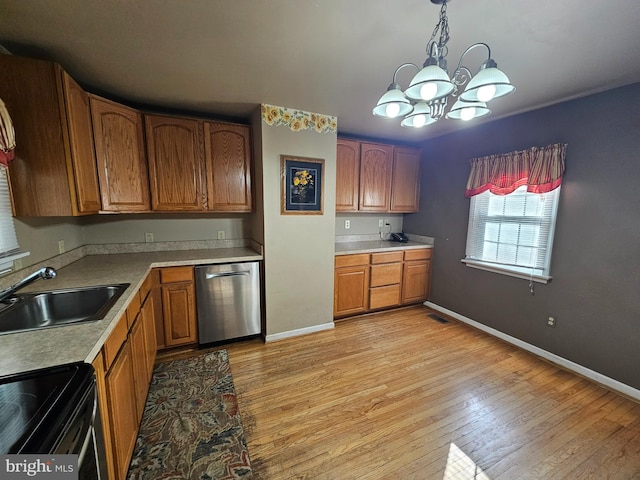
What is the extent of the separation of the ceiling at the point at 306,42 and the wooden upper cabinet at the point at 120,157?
22 centimetres

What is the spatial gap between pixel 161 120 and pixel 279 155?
1.16m

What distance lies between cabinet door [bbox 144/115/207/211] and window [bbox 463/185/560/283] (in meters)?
3.22

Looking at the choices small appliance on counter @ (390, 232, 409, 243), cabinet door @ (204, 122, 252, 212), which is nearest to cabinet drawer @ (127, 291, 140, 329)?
cabinet door @ (204, 122, 252, 212)

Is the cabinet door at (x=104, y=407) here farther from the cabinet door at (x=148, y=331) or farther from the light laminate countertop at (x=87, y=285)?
the cabinet door at (x=148, y=331)

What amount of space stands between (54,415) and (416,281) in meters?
3.72

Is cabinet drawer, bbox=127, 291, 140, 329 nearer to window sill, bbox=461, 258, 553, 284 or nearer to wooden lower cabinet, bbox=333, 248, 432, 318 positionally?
wooden lower cabinet, bbox=333, 248, 432, 318

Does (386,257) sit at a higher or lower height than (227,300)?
higher

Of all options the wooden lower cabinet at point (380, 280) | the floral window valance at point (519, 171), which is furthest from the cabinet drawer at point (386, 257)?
the floral window valance at point (519, 171)

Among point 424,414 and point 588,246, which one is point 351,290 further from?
point 588,246

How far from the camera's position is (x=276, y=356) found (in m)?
2.56

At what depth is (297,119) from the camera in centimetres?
267

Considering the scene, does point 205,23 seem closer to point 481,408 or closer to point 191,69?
point 191,69

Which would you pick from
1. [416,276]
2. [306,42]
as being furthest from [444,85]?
[416,276]

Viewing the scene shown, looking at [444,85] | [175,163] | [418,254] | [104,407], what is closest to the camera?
[104,407]
